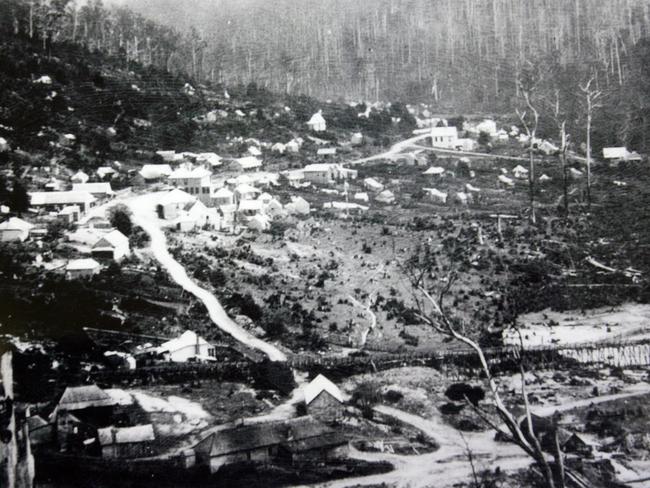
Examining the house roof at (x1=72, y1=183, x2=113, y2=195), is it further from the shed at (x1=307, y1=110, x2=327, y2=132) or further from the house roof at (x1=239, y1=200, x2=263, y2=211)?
the shed at (x1=307, y1=110, x2=327, y2=132)

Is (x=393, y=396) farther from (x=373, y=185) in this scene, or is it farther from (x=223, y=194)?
(x=373, y=185)

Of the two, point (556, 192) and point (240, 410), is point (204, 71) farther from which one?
point (240, 410)

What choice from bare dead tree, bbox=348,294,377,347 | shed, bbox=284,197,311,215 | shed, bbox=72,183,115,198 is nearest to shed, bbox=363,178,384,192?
shed, bbox=284,197,311,215

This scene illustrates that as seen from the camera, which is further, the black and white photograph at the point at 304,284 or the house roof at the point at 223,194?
the house roof at the point at 223,194

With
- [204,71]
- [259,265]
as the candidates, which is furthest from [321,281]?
[204,71]

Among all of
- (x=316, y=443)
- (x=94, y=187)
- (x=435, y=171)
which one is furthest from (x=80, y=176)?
(x=435, y=171)

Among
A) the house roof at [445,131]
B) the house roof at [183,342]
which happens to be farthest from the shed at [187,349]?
the house roof at [445,131]

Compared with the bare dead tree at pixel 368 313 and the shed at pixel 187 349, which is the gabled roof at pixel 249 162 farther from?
the shed at pixel 187 349
